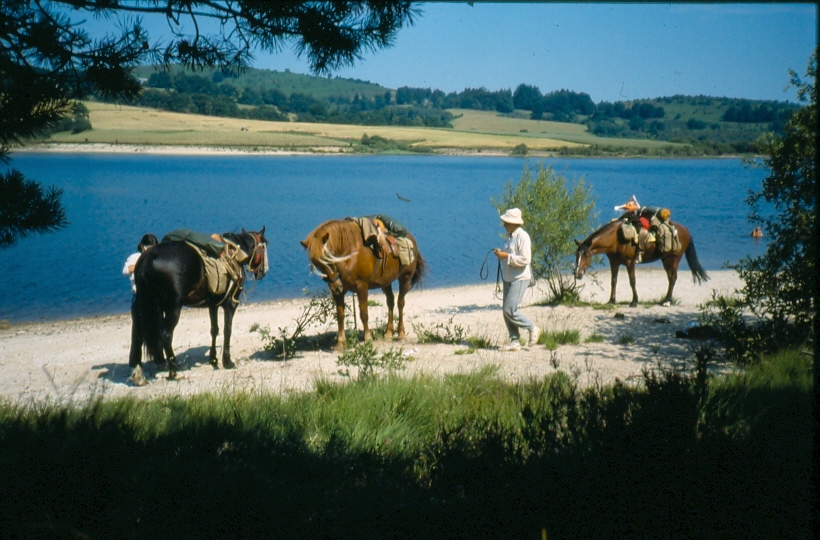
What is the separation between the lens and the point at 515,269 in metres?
10.3

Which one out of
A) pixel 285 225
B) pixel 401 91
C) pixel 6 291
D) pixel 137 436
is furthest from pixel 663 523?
pixel 401 91

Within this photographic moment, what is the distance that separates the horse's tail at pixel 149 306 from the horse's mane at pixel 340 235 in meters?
2.37

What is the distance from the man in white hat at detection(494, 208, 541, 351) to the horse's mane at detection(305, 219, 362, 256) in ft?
7.35

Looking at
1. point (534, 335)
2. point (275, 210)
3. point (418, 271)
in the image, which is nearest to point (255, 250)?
point (418, 271)

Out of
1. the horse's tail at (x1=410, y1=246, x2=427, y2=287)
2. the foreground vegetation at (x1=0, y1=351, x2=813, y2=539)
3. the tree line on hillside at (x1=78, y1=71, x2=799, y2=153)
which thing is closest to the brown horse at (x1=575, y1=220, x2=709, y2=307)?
the horse's tail at (x1=410, y1=246, x2=427, y2=287)

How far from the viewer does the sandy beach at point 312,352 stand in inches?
339

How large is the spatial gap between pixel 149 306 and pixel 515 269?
16.5 ft

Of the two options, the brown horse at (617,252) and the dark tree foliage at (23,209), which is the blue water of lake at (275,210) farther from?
the brown horse at (617,252)

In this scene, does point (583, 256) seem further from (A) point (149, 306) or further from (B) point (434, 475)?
(B) point (434, 475)

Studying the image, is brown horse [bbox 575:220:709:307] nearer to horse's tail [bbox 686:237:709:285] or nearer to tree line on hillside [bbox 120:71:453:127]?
horse's tail [bbox 686:237:709:285]

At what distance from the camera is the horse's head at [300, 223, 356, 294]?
1056 centimetres

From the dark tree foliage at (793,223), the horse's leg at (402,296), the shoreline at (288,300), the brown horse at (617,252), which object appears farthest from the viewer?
the shoreline at (288,300)

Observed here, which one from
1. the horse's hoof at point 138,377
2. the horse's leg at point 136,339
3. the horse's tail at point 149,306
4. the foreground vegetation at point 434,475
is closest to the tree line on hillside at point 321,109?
the horse's leg at point 136,339

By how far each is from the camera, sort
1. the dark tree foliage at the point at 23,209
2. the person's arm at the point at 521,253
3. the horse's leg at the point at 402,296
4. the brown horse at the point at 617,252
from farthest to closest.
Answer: the brown horse at the point at 617,252
the horse's leg at the point at 402,296
the person's arm at the point at 521,253
the dark tree foliage at the point at 23,209
